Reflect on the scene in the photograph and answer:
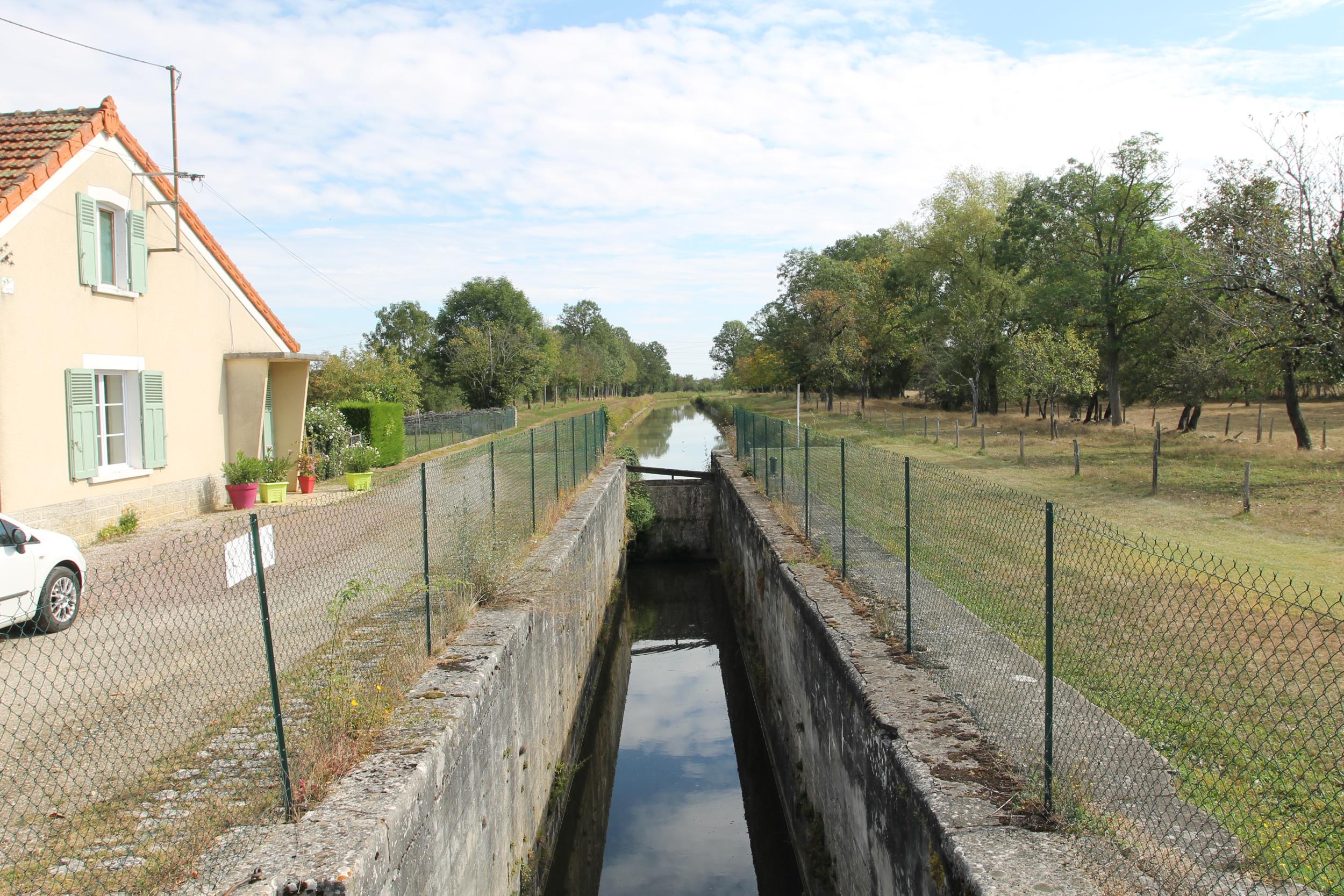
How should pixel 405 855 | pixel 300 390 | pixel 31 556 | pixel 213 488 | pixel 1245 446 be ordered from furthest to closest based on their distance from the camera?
1. pixel 1245 446
2. pixel 300 390
3. pixel 213 488
4. pixel 31 556
5. pixel 405 855

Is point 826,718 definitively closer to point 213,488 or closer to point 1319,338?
point 213,488

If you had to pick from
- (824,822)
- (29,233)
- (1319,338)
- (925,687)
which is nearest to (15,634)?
(29,233)

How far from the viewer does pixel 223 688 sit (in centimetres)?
568

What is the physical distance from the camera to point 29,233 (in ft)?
34.7

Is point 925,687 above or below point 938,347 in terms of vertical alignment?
below

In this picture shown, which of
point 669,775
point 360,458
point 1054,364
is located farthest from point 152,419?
point 1054,364

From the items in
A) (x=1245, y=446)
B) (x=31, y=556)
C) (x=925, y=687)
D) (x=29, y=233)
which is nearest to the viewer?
(x=925, y=687)

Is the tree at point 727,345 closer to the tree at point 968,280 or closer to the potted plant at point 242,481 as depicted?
the tree at point 968,280

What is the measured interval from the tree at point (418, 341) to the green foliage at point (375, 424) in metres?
24.0

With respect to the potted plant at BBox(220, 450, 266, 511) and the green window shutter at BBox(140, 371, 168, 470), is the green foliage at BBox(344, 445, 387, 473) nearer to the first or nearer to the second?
the potted plant at BBox(220, 450, 266, 511)

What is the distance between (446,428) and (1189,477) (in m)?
20.4

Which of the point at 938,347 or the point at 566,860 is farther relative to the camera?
the point at 938,347

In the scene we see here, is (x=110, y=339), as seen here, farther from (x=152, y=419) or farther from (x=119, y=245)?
(x=119, y=245)

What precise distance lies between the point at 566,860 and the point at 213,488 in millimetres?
9711
